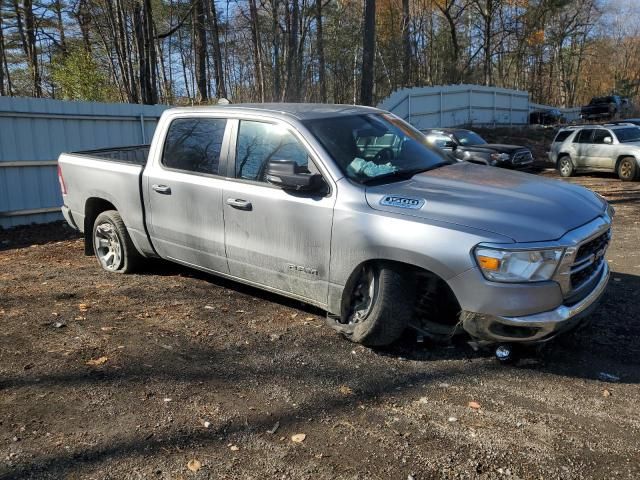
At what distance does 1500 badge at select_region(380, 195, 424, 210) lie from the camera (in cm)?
386

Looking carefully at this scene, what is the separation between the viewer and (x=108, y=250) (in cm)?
658

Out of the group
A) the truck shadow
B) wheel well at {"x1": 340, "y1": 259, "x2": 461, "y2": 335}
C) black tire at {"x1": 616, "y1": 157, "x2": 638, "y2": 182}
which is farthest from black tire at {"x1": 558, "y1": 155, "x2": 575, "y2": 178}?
wheel well at {"x1": 340, "y1": 259, "x2": 461, "y2": 335}

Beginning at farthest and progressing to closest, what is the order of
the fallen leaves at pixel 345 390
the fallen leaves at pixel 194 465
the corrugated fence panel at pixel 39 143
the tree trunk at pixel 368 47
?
the tree trunk at pixel 368 47 → the corrugated fence panel at pixel 39 143 → the fallen leaves at pixel 345 390 → the fallen leaves at pixel 194 465

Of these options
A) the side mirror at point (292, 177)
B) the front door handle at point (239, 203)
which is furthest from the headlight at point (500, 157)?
the side mirror at point (292, 177)

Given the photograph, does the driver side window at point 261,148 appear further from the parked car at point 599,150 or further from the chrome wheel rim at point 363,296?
the parked car at point 599,150

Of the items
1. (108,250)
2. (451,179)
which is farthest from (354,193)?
(108,250)

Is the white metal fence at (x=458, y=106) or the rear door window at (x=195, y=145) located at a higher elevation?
the white metal fence at (x=458, y=106)

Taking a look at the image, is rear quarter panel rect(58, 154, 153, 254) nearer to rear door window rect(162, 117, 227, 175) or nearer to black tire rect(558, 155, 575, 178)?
rear door window rect(162, 117, 227, 175)

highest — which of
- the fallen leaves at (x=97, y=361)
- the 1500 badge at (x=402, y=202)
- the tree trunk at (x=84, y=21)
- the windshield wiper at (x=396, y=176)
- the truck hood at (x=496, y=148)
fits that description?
the tree trunk at (x=84, y=21)

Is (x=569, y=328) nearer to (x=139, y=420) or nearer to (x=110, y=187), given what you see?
(x=139, y=420)

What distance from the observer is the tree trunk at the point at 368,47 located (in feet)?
58.6

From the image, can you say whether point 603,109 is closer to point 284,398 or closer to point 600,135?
point 600,135

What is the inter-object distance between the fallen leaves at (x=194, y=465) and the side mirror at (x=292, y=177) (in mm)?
2073

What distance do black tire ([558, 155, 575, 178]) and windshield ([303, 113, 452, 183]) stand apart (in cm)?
1430
